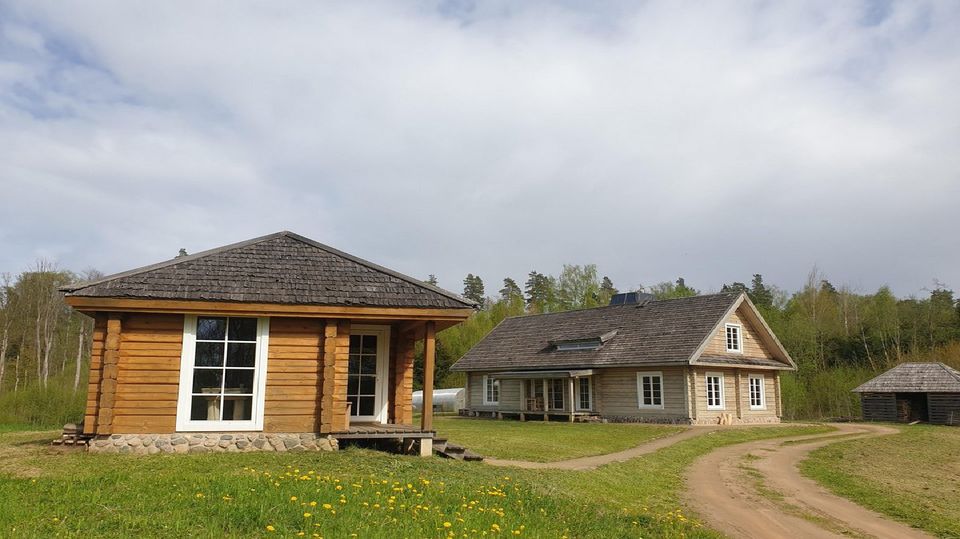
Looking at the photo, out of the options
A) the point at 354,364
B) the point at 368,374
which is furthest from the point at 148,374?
the point at 368,374

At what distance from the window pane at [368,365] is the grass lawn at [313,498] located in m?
2.69

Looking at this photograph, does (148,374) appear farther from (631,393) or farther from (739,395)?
(739,395)

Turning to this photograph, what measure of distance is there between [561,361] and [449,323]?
1934 centimetres

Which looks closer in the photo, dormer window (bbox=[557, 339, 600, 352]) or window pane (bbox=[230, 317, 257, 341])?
window pane (bbox=[230, 317, 257, 341])

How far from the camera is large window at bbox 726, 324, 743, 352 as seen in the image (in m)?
31.2

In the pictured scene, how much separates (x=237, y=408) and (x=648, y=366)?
67.7 ft

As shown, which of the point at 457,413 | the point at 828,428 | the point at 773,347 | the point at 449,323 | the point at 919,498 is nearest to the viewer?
the point at 919,498

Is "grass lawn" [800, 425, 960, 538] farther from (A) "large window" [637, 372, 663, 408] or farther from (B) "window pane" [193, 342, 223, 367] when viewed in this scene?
(B) "window pane" [193, 342, 223, 367]

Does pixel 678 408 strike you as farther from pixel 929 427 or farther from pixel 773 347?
pixel 929 427

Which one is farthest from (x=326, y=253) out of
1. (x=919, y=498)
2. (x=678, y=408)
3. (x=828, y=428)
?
(x=828, y=428)

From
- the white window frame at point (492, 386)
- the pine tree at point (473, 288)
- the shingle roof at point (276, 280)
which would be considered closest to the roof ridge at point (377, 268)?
the shingle roof at point (276, 280)

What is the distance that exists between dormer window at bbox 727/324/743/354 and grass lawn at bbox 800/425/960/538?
25.7 feet

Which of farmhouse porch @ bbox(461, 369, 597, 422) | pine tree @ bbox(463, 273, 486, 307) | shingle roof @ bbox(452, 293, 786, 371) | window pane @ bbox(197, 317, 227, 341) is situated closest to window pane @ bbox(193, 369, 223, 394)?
window pane @ bbox(197, 317, 227, 341)

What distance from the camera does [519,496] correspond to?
367 inches
